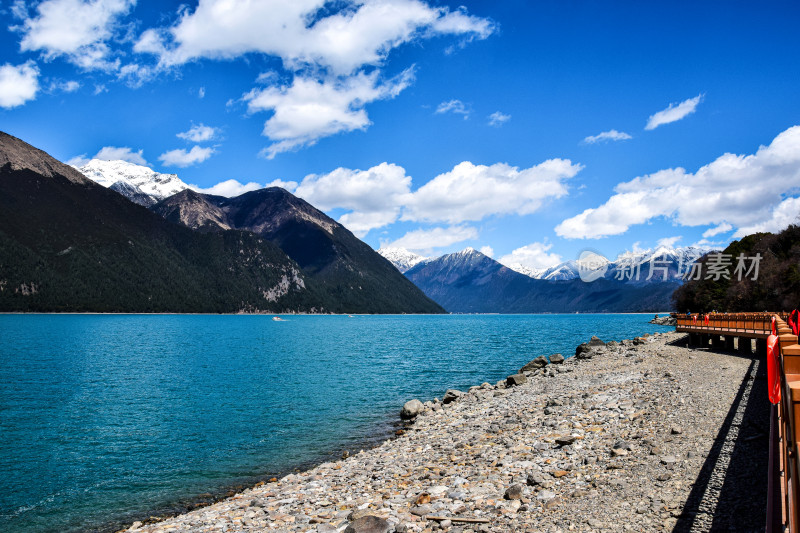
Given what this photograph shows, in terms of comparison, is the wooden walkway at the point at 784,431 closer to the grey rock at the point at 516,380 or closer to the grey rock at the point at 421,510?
the grey rock at the point at 421,510

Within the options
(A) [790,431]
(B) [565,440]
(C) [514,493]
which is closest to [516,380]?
(B) [565,440]

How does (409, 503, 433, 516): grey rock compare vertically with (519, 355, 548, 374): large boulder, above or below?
above

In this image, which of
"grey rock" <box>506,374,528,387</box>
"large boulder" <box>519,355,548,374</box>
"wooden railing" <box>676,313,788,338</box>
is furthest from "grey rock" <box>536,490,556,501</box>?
"large boulder" <box>519,355,548,374</box>

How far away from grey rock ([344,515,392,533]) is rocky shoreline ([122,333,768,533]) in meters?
0.05

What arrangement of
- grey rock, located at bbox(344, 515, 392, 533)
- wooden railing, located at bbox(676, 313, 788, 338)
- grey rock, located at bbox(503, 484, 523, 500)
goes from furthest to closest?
wooden railing, located at bbox(676, 313, 788, 338) → grey rock, located at bbox(503, 484, 523, 500) → grey rock, located at bbox(344, 515, 392, 533)

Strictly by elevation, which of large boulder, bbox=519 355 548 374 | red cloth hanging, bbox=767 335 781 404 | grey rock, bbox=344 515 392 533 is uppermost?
red cloth hanging, bbox=767 335 781 404

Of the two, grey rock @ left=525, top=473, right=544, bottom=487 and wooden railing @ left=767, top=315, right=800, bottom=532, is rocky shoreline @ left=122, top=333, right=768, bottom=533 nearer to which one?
grey rock @ left=525, top=473, right=544, bottom=487

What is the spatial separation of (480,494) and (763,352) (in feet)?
110

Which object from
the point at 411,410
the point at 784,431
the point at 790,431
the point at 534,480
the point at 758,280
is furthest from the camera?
the point at 758,280

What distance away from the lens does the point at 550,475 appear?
14062 millimetres

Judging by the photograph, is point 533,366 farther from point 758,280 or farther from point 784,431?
point 758,280

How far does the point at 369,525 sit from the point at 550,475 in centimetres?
551

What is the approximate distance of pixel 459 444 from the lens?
66.0 ft

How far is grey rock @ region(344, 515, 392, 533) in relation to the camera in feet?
38.1
